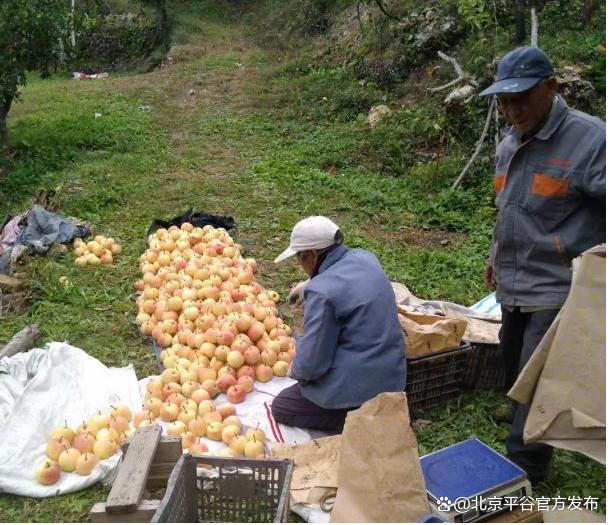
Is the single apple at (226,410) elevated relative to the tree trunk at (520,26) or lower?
lower

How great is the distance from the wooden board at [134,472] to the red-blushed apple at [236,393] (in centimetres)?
88

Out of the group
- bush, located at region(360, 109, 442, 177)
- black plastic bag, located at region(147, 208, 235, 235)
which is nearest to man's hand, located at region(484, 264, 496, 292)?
black plastic bag, located at region(147, 208, 235, 235)

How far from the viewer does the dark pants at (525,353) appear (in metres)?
3.08

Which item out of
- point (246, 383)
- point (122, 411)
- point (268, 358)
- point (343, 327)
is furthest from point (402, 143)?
point (122, 411)

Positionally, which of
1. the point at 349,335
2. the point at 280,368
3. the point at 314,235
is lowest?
the point at 280,368

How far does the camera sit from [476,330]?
170 inches

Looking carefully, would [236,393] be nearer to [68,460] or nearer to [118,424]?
[118,424]

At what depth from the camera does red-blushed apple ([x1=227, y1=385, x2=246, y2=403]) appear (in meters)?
4.03

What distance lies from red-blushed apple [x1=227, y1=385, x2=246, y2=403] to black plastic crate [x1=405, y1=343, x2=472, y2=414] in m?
1.02

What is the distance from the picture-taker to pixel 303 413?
373cm

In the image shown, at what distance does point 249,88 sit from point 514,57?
13630mm

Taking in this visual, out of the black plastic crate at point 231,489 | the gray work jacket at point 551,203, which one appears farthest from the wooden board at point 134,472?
the gray work jacket at point 551,203

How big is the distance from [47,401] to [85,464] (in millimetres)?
682

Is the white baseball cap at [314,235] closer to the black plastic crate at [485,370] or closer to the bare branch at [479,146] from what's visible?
the black plastic crate at [485,370]
